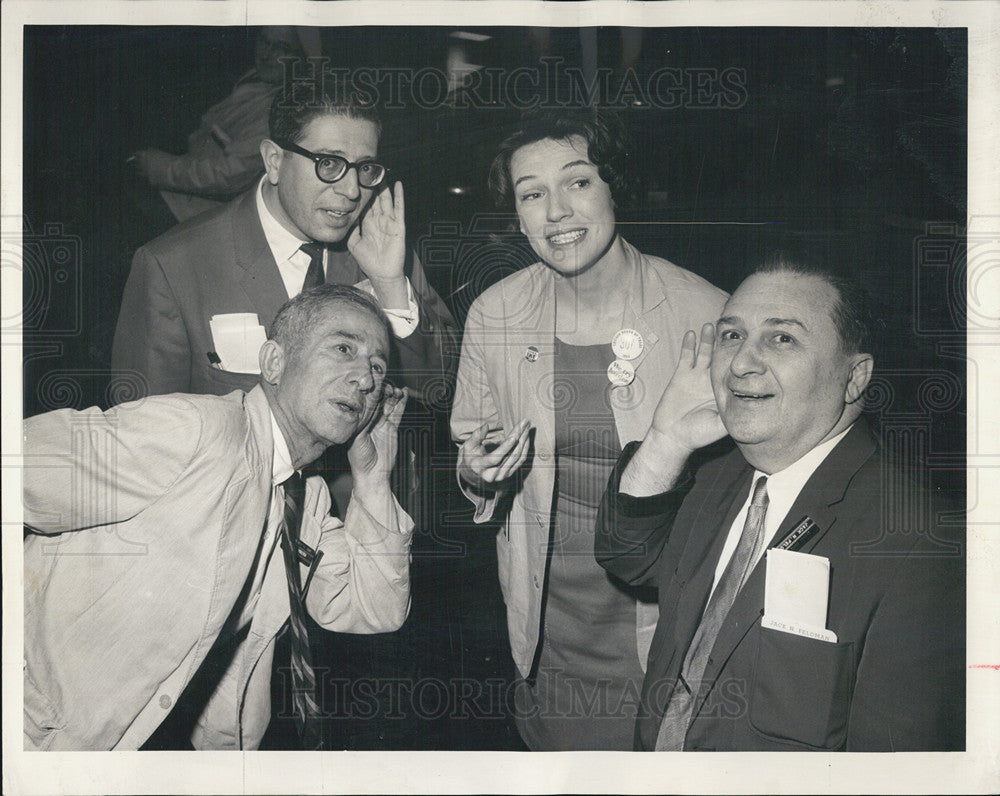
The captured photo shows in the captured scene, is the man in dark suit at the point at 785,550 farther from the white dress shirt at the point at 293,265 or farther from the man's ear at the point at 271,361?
the man's ear at the point at 271,361

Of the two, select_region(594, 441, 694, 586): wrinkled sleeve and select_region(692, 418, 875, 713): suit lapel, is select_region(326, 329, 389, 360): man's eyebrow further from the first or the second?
select_region(692, 418, 875, 713): suit lapel

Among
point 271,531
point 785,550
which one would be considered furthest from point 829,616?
point 271,531

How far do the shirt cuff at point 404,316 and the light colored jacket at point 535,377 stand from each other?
0.17 metres

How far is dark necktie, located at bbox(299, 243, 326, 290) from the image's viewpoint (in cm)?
276

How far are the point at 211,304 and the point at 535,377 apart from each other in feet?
3.38

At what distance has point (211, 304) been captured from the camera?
275cm

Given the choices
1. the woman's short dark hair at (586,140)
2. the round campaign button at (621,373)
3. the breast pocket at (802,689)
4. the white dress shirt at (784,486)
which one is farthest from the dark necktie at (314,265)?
the breast pocket at (802,689)

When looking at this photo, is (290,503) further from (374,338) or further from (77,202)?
(77,202)

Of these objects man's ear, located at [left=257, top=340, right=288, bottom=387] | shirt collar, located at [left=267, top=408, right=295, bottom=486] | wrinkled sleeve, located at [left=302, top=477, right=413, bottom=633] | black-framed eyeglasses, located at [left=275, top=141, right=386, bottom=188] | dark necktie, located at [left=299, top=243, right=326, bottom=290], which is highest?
black-framed eyeglasses, located at [left=275, top=141, right=386, bottom=188]

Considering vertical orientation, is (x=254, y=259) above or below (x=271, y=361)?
above

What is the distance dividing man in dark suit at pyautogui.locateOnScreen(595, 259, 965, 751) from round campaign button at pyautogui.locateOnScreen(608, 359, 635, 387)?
129 millimetres

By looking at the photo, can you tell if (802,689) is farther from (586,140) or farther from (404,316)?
(586,140)

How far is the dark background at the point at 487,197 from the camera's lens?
109 inches

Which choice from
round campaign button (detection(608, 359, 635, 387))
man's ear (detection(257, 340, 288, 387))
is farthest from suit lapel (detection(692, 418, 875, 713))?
man's ear (detection(257, 340, 288, 387))
